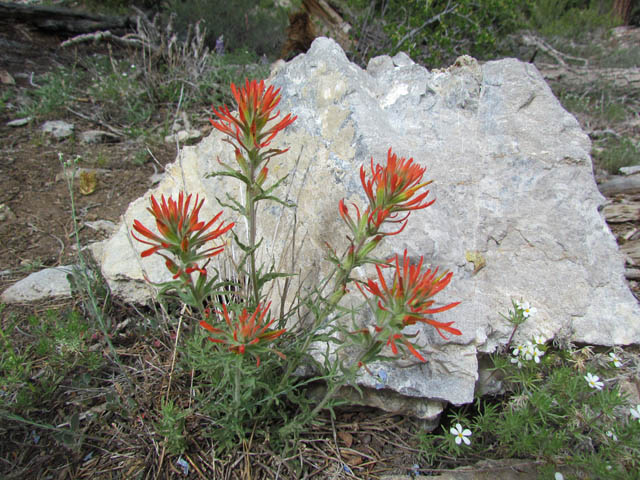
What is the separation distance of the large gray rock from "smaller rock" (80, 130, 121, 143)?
2.37m

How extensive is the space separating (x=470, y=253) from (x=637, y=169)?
3326 mm

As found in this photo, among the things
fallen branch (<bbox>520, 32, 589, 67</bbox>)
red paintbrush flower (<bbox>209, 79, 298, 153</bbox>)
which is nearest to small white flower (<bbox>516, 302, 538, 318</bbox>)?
red paintbrush flower (<bbox>209, 79, 298, 153</bbox>)

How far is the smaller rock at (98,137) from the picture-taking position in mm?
4459

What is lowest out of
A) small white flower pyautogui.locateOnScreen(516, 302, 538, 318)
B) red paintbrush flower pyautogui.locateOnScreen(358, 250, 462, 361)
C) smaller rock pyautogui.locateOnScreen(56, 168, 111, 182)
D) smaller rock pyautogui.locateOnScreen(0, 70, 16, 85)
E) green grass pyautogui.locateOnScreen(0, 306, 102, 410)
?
green grass pyautogui.locateOnScreen(0, 306, 102, 410)

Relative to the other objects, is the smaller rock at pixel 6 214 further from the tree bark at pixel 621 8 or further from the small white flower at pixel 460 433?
the tree bark at pixel 621 8

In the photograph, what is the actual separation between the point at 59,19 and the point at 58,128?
362 cm

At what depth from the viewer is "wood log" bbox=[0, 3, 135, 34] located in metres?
6.54

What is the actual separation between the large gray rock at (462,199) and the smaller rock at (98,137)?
237 cm

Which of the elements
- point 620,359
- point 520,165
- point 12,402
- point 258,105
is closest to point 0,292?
point 12,402

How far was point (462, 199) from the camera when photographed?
2.24 m

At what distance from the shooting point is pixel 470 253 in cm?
215

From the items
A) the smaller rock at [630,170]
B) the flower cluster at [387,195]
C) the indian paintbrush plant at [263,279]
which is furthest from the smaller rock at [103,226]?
the smaller rock at [630,170]

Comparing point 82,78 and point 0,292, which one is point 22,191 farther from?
point 82,78

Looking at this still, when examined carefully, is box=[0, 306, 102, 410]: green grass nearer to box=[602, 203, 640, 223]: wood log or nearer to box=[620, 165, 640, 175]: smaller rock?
box=[602, 203, 640, 223]: wood log
